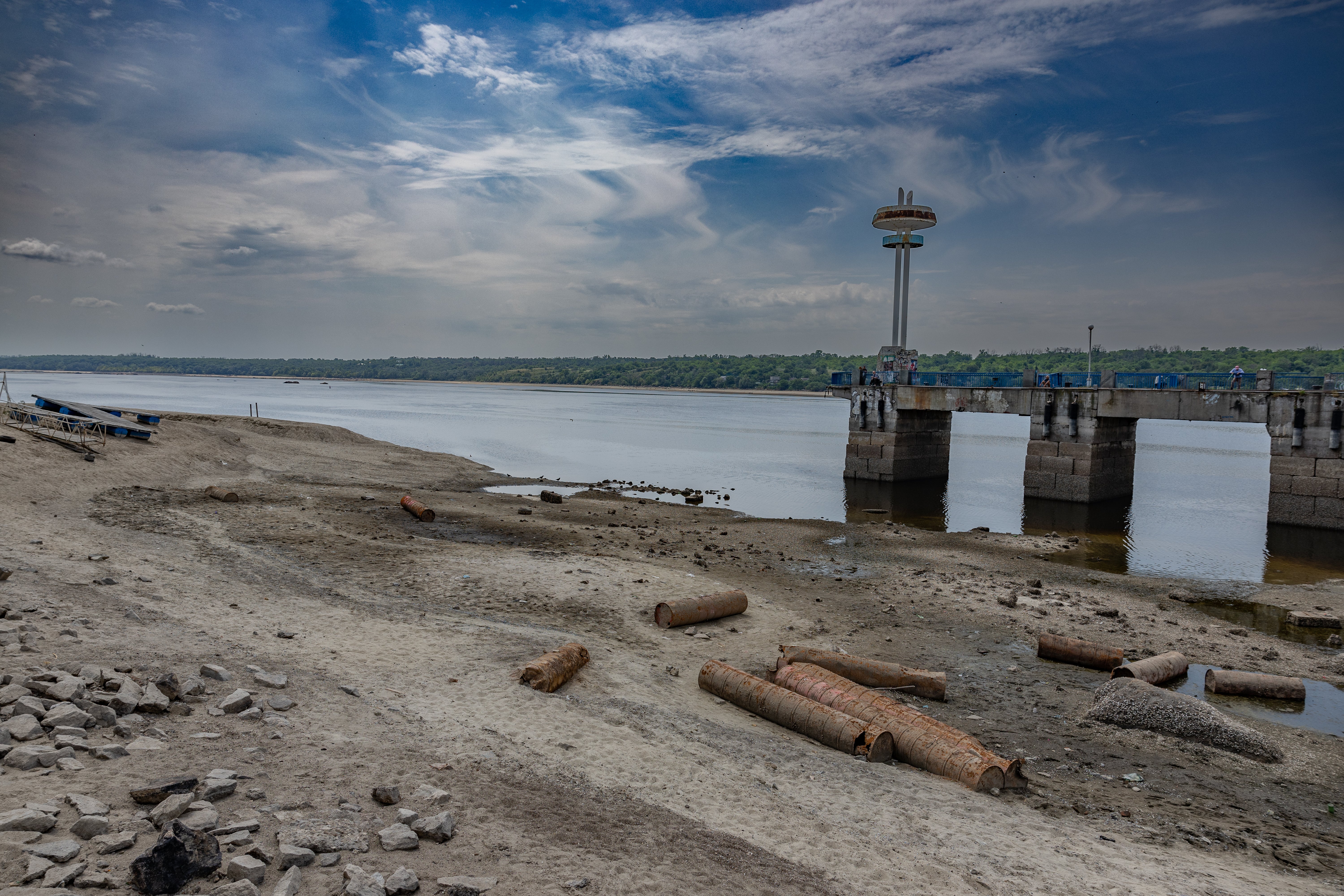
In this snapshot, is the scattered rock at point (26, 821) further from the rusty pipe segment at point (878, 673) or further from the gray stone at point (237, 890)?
the rusty pipe segment at point (878, 673)

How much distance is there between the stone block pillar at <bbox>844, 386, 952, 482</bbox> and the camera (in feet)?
143

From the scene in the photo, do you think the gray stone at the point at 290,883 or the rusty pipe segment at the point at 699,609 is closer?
the gray stone at the point at 290,883

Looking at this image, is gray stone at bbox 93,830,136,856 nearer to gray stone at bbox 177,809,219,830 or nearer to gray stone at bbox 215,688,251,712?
gray stone at bbox 177,809,219,830

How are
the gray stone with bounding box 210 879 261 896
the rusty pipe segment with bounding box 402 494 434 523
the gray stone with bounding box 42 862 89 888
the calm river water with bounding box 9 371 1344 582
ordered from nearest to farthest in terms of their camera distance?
the gray stone with bounding box 42 862 89 888
the gray stone with bounding box 210 879 261 896
the rusty pipe segment with bounding box 402 494 434 523
the calm river water with bounding box 9 371 1344 582

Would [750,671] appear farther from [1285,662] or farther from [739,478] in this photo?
[739,478]

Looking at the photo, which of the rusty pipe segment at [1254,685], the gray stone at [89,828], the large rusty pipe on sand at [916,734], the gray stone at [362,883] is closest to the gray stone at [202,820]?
the gray stone at [89,828]

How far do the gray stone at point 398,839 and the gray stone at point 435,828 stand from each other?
7 centimetres

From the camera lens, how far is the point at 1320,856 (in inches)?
296

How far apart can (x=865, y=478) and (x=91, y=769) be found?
41.5 meters

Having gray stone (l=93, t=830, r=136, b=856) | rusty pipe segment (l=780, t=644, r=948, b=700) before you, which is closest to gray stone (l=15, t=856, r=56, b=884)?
gray stone (l=93, t=830, r=136, b=856)

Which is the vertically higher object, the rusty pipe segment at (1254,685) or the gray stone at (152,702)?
the gray stone at (152,702)

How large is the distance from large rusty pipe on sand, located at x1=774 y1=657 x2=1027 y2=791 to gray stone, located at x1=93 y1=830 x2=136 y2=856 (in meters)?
7.73

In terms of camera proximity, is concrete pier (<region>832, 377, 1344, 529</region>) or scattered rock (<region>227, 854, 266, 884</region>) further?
concrete pier (<region>832, 377, 1344, 529</region>)

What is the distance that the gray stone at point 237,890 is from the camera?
4844 millimetres
